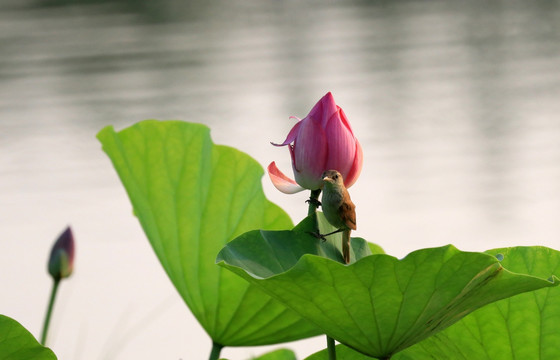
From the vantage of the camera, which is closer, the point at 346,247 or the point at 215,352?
the point at 346,247

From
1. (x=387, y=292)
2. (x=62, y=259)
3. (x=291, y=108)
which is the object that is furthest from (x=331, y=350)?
(x=291, y=108)

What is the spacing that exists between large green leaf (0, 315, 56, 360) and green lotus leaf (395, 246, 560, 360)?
25 centimetres

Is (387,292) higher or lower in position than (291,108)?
lower

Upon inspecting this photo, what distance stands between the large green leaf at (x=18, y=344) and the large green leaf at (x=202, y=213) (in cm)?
16

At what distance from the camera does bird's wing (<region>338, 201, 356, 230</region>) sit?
1.85 ft

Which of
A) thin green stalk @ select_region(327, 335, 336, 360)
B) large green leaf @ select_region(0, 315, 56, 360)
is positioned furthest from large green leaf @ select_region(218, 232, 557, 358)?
large green leaf @ select_region(0, 315, 56, 360)

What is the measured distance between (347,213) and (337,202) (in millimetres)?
10

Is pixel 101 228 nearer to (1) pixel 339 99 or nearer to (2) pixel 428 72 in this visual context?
(1) pixel 339 99

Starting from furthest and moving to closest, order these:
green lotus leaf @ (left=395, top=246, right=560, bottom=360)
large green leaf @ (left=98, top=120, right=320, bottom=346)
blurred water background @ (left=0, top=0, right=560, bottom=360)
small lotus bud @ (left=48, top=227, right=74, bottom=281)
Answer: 1. blurred water background @ (left=0, top=0, right=560, bottom=360)
2. small lotus bud @ (left=48, top=227, right=74, bottom=281)
3. large green leaf @ (left=98, top=120, right=320, bottom=346)
4. green lotus leaf @ (left=395, top=246, right=560, bottom=360)

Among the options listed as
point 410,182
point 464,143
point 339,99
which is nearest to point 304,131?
point 410,182

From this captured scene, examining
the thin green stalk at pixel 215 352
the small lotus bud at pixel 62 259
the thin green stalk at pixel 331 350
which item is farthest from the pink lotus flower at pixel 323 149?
the small lotus bud at pixel 62 259

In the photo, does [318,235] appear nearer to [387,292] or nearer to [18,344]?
[387,292]

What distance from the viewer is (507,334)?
2.11ft

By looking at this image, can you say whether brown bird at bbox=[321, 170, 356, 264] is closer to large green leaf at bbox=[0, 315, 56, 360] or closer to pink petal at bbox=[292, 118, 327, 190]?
pink petal at bbox=[292, 118, 327, 190]
